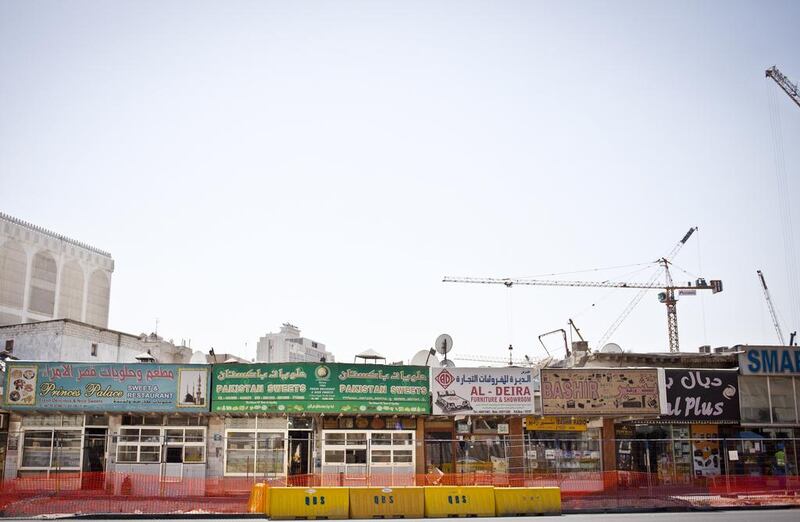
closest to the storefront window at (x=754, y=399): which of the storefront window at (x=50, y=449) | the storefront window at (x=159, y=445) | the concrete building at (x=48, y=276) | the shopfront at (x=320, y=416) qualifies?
the shopfront at (x=320, y=416)

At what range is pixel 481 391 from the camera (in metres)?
31.9

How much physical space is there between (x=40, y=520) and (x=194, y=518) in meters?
4.59

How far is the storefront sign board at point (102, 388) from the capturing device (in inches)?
1193

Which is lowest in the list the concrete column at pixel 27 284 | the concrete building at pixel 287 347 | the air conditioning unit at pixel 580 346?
the air conditioning unit at pixel 580 346

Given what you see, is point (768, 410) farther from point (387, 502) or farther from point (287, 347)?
point (287, 347)

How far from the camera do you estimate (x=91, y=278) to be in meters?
116

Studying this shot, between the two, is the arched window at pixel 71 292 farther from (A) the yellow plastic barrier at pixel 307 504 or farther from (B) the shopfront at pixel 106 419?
(A) the yellow plastic barrier at pixel 307 504

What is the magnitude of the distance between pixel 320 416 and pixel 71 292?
91.3 metres

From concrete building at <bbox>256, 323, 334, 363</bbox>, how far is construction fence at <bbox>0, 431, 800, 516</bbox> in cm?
7937

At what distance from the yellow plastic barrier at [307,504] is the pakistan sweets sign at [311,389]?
6.47 metres

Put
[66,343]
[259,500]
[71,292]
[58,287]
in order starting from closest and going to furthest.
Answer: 1. [259,500]
2. [66,343]
3. [58,287]
4. [71,292]

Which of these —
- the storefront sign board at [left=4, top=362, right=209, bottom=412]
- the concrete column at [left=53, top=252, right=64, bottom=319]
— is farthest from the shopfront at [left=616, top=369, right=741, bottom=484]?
the concrete column at [left=53, top=252, right=64, bottom=319]

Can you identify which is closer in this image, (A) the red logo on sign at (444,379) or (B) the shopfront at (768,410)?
(A) the red logo on sign at (444,379)

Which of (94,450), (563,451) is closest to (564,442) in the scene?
(563,451)
